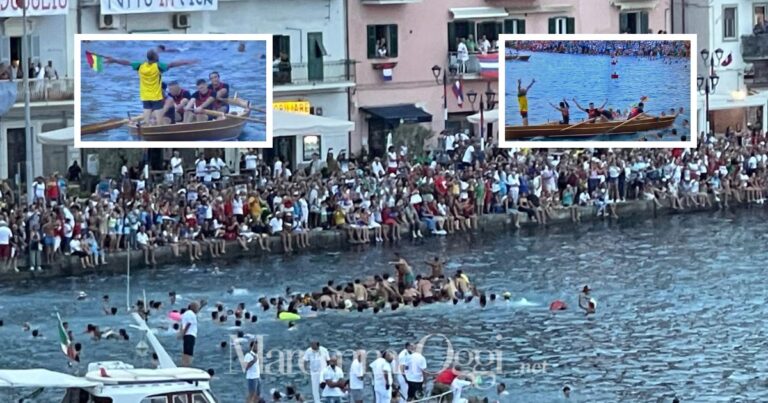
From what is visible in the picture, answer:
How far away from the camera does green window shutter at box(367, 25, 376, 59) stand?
293 ft

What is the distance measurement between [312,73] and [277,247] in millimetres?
14922

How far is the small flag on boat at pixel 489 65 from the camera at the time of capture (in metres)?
89.8

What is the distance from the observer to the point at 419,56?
9088 cm

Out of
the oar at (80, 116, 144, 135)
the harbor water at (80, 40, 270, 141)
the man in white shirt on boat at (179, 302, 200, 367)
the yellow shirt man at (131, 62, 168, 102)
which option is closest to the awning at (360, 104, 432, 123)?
the harbor water at (80, 40, 270, 141)

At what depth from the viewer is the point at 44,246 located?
66.9m

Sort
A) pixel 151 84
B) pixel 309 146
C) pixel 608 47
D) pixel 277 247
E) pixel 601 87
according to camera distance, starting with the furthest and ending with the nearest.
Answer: pixel 608 47 < pixel 309 146 < pixel 151 84 < pixel 601 87 < pixel 277 247

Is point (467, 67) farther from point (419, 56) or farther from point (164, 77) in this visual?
point (164, 77)

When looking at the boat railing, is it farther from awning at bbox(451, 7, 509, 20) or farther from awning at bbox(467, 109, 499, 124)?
awning at bbox(451, 7, 509, 20)

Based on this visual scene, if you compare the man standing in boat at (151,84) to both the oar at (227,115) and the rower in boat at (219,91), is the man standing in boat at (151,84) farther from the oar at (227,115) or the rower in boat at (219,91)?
the oar at (227,115)

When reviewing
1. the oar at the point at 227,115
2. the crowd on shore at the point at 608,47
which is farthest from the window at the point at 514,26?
the oar at the point at 227,115

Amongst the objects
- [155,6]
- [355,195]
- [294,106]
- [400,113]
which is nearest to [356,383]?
[355,195]

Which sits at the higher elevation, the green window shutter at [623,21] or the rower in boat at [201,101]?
the green window shutter at [623,21]

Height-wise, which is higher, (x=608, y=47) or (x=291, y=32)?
(x=291, y=32)

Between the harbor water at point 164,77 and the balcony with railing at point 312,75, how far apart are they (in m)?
3.99
